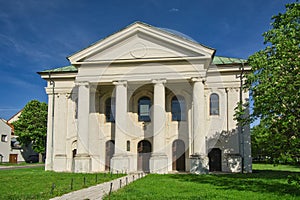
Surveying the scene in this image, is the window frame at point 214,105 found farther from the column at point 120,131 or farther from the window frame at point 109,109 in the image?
the window frame at point 109,109

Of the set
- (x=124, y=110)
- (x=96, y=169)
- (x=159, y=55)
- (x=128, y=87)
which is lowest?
(x=96, y=169)

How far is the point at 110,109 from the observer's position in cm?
2744

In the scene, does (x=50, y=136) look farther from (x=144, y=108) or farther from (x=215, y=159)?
(x=215, y=159)

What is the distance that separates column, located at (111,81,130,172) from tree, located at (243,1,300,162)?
35.3ft

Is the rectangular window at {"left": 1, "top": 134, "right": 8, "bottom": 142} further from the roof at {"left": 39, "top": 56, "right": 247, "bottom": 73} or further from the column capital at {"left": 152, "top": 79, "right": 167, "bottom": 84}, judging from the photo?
the column capital at {"left": 152, "top": 79, "right": 167, "bottom": 84}

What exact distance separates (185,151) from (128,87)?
6743 millimetres

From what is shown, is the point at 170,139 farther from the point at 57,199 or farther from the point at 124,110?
the point at 57,199

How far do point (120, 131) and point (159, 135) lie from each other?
2.84 metres

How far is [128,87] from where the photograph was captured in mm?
25922

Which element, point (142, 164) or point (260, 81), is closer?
point (260, 81)

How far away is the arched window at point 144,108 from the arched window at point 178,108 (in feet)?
6.54

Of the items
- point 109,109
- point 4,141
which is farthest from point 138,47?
point 4,141

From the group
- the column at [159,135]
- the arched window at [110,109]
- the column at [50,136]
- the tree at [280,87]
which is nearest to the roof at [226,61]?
the column at [159,135]

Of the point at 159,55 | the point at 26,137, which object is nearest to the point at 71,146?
the point at 159,55
